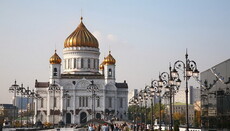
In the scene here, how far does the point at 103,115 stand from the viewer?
112062mm

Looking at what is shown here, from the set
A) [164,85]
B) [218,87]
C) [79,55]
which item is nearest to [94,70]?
[79,55]

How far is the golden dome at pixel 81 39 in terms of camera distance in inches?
4631

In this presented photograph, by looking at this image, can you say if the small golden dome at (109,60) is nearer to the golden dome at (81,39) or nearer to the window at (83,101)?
the golden dome at (81,39)

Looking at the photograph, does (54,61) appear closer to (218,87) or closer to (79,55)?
(79,55)

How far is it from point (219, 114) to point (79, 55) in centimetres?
9199

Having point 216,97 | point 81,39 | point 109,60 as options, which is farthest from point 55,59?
point 216,97

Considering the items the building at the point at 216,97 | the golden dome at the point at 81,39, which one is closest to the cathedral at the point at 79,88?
the golden dome at the point at 81,39

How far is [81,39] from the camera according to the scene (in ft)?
386

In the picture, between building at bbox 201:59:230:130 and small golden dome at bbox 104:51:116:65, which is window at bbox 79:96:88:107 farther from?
building at bbox 201:59:230:130

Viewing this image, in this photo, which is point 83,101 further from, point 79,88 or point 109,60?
point 109,60

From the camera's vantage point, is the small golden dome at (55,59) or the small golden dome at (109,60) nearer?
the small golden dome at (55,59)

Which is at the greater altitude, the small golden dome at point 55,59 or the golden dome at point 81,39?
the golden dome at point 81,39

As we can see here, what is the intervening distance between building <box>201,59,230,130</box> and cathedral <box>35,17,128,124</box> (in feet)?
258

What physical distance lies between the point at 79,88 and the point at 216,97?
8730 centimetres
